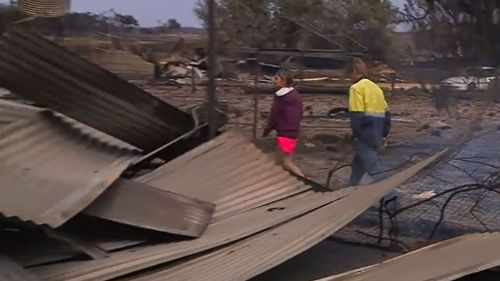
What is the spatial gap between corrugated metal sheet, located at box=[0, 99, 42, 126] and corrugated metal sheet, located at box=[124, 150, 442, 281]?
988 mm

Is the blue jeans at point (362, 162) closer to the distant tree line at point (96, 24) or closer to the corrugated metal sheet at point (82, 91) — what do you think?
the corrugated metal sheet at point (82, 91)

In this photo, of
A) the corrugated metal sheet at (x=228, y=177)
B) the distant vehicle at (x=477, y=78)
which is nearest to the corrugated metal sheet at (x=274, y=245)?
the corrugated metal sheet at (x=228, y=177)

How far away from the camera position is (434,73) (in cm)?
634

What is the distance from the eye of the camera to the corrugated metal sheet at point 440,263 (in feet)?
10.8

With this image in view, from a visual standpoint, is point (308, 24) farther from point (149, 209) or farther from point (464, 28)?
point (149, 209)

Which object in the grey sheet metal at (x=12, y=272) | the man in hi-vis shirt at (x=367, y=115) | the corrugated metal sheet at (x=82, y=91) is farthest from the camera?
the man in hi-vis shirt at (x=367, y=115)

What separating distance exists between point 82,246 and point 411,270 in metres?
1.19

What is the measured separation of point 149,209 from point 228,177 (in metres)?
0.68

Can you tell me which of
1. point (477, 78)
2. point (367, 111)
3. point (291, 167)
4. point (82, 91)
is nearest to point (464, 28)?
point (477, 78)

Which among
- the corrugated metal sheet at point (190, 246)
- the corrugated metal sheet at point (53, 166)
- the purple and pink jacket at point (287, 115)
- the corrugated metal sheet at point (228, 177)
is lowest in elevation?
the purple and pink jacket at point (287, 115)

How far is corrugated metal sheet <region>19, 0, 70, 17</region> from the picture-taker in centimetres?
684

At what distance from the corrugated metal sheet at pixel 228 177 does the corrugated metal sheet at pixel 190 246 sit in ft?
0.31

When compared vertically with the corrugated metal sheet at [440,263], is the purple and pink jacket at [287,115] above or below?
below

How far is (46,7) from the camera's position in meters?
6.98
